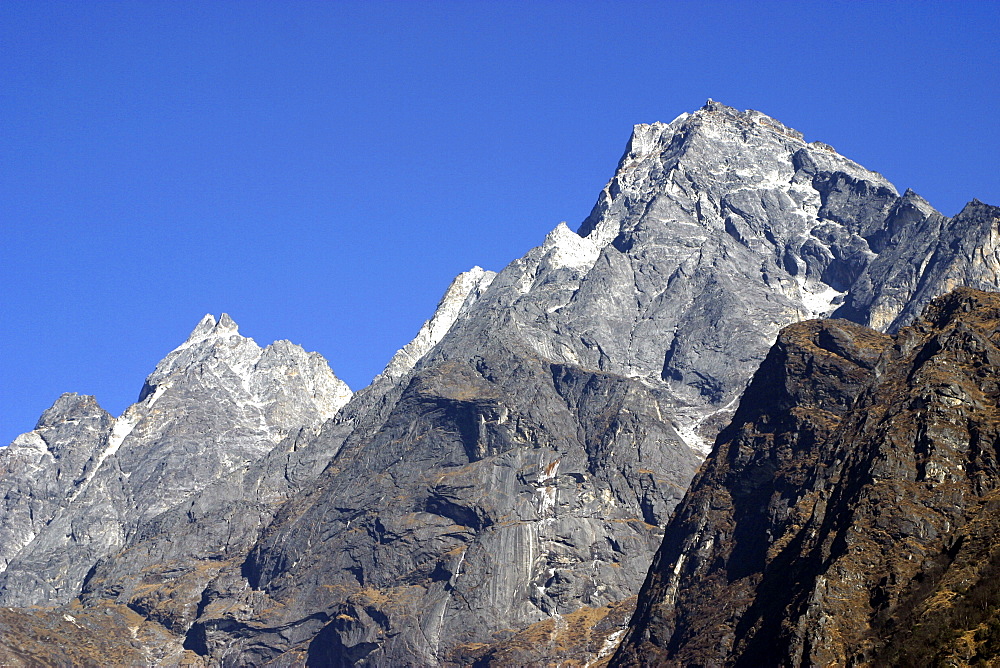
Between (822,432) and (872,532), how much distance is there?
42.8 m

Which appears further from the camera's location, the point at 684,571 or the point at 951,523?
the point at 684,571

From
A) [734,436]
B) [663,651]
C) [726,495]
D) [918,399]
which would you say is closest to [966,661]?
[918,399]

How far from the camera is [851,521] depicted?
139 m

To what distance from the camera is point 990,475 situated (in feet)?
455

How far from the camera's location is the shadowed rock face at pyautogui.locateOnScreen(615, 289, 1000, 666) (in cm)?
12512

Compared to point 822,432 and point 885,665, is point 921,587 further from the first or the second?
point 822,432

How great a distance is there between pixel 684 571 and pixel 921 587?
48.6m

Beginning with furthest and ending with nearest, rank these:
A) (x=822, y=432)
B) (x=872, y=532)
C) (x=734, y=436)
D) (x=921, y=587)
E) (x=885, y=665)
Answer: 1. (x=734, y=436)
2. (x=822, y=432)
3. (x=872, y=532)
4. (x=921, y=587)
5. (x=885, y=665)

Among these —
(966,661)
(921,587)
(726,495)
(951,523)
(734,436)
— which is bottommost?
(966,661)

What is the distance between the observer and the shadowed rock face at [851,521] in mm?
125125

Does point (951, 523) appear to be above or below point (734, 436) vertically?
below

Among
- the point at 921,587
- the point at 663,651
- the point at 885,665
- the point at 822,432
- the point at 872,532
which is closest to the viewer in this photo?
the point at 885,665

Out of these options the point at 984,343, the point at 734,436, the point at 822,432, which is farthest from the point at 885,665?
the point at 734,436

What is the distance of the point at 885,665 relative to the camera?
11906 cm
